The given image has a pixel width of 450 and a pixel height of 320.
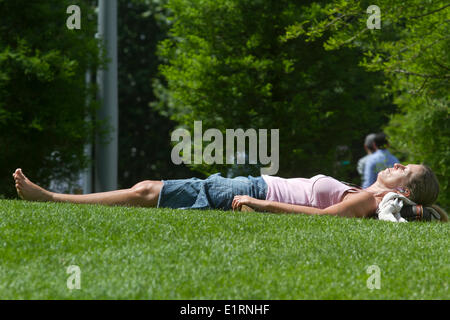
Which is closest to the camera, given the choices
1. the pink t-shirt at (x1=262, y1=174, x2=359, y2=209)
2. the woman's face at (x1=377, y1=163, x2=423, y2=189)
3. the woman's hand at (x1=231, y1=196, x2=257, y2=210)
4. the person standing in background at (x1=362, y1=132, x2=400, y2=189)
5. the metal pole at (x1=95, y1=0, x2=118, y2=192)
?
the woman's hand at (x1=231, y1=196, x2=257, y2=210)

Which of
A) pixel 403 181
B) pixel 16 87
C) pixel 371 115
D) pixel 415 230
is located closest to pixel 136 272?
pixel 415 230

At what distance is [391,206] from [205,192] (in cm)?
175

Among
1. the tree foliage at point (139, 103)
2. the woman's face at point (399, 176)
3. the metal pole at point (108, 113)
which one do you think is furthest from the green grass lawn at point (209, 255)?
the tree foliage at point (139, 103)

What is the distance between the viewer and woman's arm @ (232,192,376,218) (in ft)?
20.9

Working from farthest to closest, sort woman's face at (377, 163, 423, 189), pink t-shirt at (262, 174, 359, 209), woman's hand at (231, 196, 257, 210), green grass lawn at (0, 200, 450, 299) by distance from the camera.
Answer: woman's face at (377, 163, 423, 189)
pink t-shirt at (262, 174, 359, 209)
woman's hand at (231, 196, 257, 210)
green grass lawn at (0, 200, 450, 299)

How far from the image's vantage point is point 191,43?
39.6 ft

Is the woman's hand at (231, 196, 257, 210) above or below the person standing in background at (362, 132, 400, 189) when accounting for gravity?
below

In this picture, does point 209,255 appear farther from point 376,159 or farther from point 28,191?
point 376,159

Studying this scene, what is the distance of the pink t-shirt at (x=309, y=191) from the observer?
659 centimetres

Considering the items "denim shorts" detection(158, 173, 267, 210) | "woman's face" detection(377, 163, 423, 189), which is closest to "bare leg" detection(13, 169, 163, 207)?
"denim shorts" detection(158, 173, 267, 210)

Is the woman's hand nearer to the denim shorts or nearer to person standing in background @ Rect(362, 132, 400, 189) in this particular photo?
the denim shorts

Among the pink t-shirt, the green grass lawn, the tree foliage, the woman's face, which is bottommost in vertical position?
the green grass lawn

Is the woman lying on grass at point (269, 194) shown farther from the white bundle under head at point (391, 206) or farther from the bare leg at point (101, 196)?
the white bundle under head at point (391, 206)

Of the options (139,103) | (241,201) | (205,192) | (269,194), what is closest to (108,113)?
(205,192)
